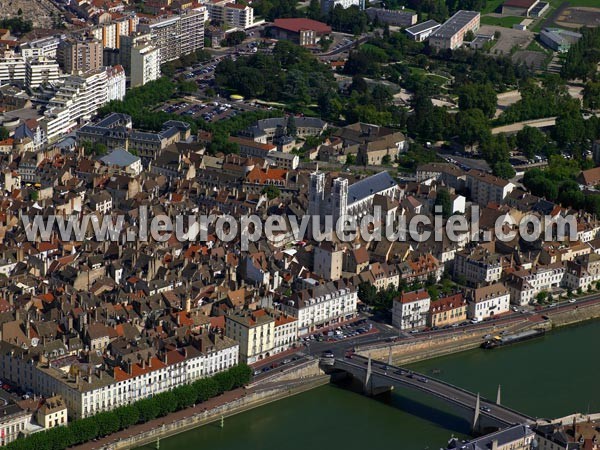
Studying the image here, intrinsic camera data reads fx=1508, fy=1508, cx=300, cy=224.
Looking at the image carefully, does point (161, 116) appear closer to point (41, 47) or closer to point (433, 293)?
point (41, 47)

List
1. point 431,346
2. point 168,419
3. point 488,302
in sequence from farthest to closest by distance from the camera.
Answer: point 488,302 < point 431,346 < point 168,419

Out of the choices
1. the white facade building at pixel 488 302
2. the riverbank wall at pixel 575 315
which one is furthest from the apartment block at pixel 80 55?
the riverbank wall at pixel 575 315

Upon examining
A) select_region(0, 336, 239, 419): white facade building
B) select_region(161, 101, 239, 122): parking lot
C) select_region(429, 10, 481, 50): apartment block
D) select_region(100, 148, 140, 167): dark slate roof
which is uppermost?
select_region(0, 336, 239, 419): white facade building

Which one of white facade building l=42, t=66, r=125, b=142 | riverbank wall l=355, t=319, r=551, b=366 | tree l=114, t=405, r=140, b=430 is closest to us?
tree l=114, t=405, r=140, b=430

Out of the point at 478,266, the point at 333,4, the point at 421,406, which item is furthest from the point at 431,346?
the point at 333,4

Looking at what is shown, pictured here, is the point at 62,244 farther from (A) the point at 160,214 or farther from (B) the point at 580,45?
(B) the point at 580,45

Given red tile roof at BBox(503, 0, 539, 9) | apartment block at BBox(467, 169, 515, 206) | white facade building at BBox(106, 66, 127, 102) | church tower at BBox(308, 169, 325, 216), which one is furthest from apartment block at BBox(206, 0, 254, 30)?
church tower at BBox(308, 169, 325, 216)

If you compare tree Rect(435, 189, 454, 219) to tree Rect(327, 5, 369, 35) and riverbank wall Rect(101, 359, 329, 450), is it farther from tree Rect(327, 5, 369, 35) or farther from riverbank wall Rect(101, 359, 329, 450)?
tree Rect(327, 5, 369, 35)
